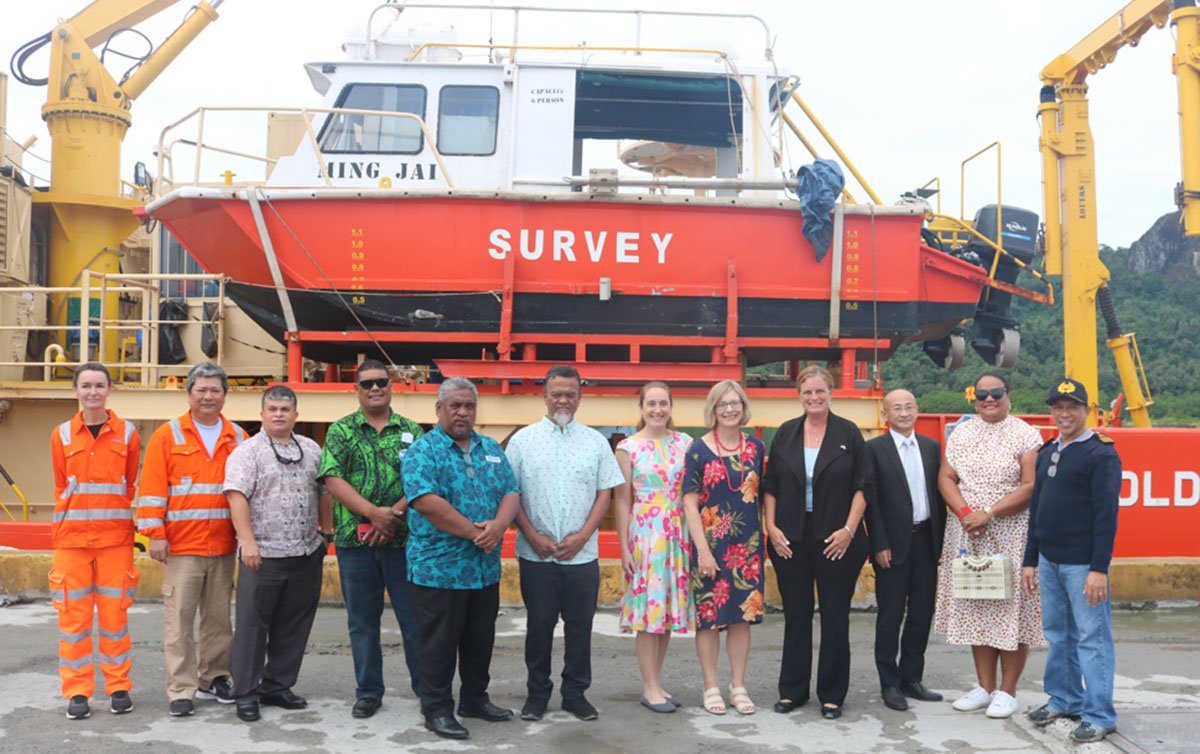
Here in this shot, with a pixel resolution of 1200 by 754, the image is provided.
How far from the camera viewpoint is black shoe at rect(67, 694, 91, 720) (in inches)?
187

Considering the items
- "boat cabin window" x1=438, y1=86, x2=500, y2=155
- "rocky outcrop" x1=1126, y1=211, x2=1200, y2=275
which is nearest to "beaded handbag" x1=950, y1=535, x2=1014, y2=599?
A: "boat cabin window" x1=438, y1=86, x2=500, y2=155

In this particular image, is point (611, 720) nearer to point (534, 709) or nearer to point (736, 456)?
point (534, 709)

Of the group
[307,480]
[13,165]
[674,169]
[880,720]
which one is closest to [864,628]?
[880,720]

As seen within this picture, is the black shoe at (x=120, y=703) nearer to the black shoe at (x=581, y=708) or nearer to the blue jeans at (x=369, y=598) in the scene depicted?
the blue jeans at (x=369, y=598)

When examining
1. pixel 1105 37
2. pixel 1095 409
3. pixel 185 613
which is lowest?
pixel 185 613

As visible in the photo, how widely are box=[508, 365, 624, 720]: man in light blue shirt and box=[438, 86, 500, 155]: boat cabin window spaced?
4623 mm

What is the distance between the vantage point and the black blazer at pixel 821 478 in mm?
4926

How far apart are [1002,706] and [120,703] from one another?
391 cm

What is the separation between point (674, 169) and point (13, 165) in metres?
6.83

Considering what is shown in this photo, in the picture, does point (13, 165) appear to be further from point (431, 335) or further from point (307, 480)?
point (307, 480)

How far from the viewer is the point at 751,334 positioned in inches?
331

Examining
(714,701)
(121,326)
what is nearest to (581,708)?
(714,701)

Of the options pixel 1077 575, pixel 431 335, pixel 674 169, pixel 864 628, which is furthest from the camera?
pixel 674 169

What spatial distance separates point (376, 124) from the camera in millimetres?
8992
